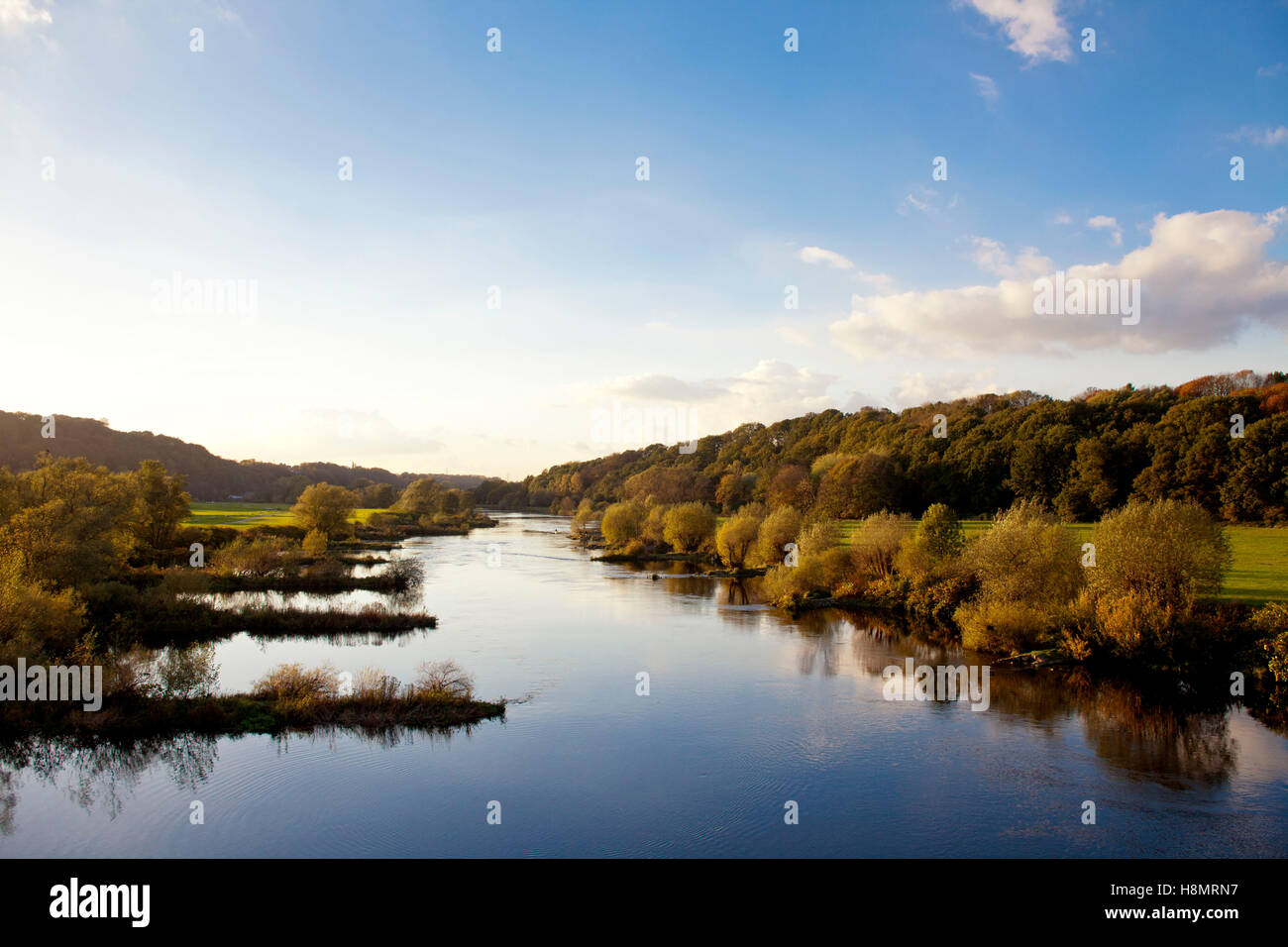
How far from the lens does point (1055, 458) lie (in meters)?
64.9

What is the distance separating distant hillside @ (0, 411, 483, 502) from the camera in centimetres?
9612

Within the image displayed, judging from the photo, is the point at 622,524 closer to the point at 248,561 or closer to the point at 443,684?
the point at 248,561

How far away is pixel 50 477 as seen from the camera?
36.2 m

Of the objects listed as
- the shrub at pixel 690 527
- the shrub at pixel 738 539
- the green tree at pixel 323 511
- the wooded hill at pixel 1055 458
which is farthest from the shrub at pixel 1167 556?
the green tree at pixel 323 511

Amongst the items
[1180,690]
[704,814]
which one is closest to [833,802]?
[704,814]

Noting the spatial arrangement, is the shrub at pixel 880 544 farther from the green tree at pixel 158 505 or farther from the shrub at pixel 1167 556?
the green tree at pixel 158 505

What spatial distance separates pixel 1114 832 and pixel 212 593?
43521mm

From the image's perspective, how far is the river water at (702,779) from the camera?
1371 cm

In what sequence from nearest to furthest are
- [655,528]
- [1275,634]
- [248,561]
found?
[1275,634]
[248,561]
[655,528]

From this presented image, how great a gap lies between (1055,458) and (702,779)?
6057 cm

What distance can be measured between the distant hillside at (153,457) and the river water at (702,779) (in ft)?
263

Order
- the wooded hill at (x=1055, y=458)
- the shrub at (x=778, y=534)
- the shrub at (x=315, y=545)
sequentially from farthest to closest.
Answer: the shrub at (x=315, y=545) < the shrub at (x=778, y=534) < the wooded hill at (x=1055, y=458)

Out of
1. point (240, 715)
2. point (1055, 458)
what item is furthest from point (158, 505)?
point (1055, 458)
